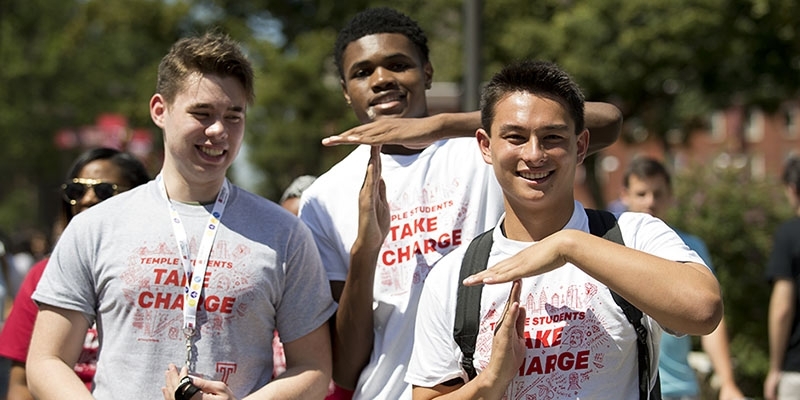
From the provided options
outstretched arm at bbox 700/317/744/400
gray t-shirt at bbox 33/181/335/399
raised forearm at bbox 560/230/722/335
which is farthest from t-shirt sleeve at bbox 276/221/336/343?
outstretched arm at bbox 700/317/744/400

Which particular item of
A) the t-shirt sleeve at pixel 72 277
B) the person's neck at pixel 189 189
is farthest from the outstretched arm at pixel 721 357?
the t-shirt sleeve at pixel 72 277

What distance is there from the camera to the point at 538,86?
3221mm

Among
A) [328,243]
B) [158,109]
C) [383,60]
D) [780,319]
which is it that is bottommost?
[780,319]

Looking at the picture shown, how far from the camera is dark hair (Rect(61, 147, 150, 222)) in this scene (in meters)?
4.73

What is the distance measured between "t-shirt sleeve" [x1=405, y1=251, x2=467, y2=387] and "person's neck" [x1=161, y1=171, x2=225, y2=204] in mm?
824

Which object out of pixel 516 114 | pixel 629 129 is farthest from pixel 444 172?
pixel 629 129

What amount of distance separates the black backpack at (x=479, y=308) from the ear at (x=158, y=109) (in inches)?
45.6

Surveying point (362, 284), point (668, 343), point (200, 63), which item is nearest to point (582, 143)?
point (362, 284)

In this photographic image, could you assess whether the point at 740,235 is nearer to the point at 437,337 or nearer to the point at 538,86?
the point at 538,86

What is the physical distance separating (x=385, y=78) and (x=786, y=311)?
4.12 metres

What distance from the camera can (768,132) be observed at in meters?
69.5

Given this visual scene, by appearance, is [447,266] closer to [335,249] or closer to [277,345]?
[335,249]

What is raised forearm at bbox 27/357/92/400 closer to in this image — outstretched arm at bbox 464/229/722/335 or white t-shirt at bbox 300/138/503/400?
white t-shirt at bbox 300/138/503/400

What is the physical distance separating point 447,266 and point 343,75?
131 centimetres
